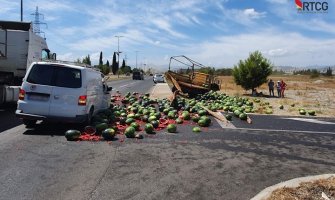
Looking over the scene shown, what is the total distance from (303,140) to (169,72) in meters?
15.7

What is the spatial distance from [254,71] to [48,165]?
33.8 meters

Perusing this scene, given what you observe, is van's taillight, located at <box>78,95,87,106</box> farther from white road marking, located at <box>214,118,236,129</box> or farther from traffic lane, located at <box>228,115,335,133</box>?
traffic lane, located at <box>228,115,335,133</box>

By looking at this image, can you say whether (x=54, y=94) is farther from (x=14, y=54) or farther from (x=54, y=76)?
(x=14, y=54)

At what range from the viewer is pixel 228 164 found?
27.7ft

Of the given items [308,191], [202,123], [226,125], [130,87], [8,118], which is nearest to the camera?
[308,191]

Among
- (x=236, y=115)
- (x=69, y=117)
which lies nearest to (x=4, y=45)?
(x=69, y=117)

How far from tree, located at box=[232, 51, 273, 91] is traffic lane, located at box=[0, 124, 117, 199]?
3070 cm

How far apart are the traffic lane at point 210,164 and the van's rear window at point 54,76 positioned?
2.53 m

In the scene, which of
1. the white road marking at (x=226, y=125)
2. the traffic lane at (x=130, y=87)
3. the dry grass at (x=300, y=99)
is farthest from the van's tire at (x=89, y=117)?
the traffic lane at (x=130, y=87)

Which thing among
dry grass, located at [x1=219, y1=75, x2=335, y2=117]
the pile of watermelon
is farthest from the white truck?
dry grass, located at [x1=219, y1=75, x2=335, y2=117]

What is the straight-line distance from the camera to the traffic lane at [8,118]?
41.0 feet

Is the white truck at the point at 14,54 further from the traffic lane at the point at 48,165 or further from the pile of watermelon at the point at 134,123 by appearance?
the traffic lane at the point at 48,165

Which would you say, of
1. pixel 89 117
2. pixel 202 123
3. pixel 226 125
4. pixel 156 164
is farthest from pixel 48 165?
pixel 226 125

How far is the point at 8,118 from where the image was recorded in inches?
558
